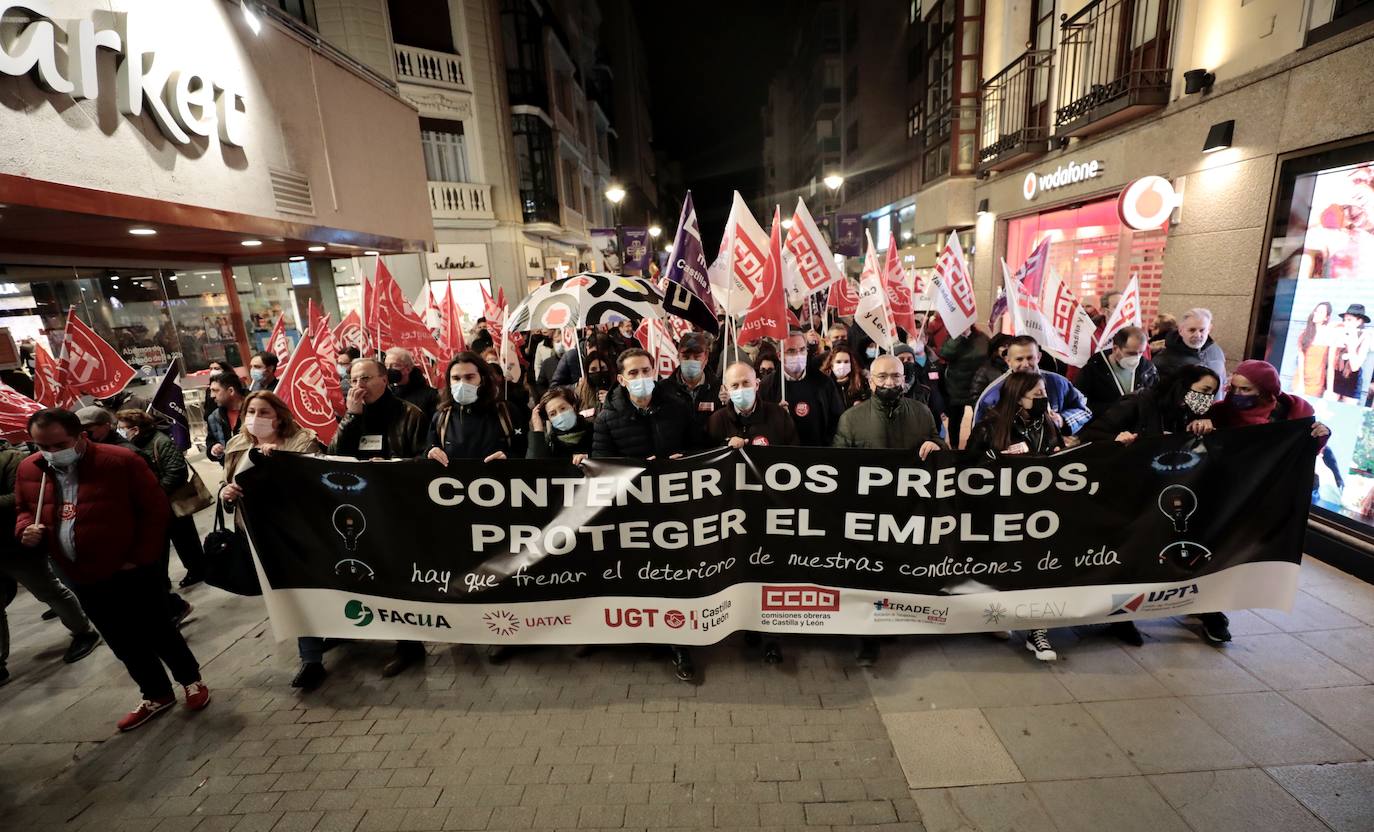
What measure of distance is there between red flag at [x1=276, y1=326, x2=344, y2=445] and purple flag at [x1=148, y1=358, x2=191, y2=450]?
4.58ft

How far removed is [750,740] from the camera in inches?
134

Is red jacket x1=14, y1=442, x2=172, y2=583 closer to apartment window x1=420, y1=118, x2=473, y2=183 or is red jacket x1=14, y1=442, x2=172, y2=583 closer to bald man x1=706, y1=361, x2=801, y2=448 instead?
bald man x1=706, y1=361, x2=801, y2=448

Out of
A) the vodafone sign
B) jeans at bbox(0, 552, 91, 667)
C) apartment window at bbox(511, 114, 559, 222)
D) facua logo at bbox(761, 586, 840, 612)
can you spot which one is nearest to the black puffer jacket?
facua logo at bbox(761, 586, 840, 612)

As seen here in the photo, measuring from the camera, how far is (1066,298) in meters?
5.98

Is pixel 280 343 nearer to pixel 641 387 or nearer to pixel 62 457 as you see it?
pixel 62 457

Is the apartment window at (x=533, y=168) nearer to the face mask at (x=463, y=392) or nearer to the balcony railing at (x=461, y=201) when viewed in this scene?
the balcony railing at (x=461, y=201)

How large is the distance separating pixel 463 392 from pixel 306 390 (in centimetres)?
182

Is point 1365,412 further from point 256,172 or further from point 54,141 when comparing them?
point 256,172

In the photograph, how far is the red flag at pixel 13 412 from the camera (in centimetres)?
474

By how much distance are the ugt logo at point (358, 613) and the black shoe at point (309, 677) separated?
46cm

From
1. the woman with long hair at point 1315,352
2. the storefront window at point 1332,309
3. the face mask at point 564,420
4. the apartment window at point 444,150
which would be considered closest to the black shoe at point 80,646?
the face mask at point 564,420

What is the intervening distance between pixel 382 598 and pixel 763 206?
352ft

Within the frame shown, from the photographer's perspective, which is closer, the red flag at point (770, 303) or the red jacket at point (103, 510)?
the red jacket at point (103, 510)

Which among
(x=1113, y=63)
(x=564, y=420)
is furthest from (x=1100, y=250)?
(x=564, y=420)
